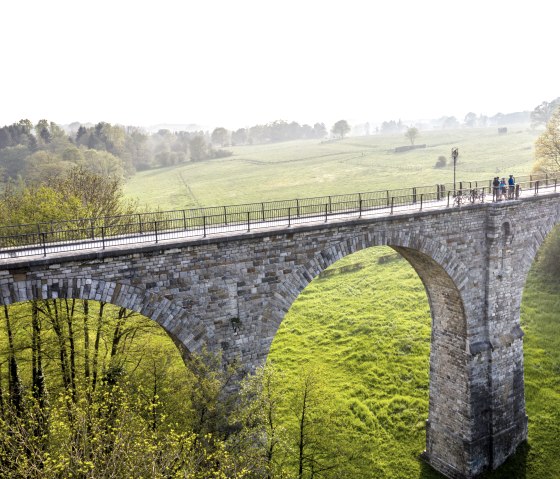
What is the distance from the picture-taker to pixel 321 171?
82812 mm

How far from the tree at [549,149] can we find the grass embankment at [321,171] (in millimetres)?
19423

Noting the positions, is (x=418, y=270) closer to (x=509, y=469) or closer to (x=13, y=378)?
(x=509, y=469)

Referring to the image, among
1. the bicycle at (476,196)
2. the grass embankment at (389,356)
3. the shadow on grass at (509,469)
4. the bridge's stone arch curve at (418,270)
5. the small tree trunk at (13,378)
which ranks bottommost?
the shadow on grass at (509,469)

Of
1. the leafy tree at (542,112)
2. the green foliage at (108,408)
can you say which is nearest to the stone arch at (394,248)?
the green foliage at (108,408)

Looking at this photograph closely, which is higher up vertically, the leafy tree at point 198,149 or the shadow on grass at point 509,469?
the leafy tree at point 198,149

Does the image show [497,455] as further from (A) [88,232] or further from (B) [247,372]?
(A) [88,232]

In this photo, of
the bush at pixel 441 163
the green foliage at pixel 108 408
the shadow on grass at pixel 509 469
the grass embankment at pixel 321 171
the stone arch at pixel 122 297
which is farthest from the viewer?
the bush at pixel 441 163

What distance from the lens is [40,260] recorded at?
14.4 meters

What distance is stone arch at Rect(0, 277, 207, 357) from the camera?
14492mm

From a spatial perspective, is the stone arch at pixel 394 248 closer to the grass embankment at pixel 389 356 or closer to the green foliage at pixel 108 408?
the green foliage at pixel 108 408

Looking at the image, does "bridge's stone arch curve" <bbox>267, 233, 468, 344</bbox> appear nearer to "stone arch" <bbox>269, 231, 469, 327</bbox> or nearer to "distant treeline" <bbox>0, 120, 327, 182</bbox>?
"stone arch" <bbox>269, 231, 469, 327</bbox>

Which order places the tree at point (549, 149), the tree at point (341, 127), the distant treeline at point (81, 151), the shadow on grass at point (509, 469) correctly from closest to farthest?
the shadow on grass at point (509, 469) < the tree at point (549, 149) < the distant treeline at point (81, 151) < the tree at point (341, 127)

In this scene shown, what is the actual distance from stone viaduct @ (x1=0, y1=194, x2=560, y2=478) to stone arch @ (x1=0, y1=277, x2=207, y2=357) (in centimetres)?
3

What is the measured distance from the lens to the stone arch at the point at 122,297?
47.5 ft
